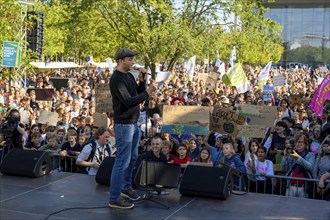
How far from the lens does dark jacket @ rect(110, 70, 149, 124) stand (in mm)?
5703

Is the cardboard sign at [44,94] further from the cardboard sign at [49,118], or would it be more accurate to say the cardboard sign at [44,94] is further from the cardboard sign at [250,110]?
the cardboard sign at [250,110]

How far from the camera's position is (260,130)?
→ 8914 millimetres

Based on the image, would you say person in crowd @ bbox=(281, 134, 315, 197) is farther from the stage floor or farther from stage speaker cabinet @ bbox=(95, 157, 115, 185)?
stage speaker cabinet @ bbox=(95, 157, 115, 185)

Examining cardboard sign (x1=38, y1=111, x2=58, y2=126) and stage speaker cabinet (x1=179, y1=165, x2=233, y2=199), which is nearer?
stage speaker cabinet (x1=179, y1=165, x2=233, y2=199)

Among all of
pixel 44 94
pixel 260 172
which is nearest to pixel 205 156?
pixel 260 172

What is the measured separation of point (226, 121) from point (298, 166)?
87.2 inches

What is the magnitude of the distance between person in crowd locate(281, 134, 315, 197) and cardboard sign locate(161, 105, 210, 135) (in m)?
1.86

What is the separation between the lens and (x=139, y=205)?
6211mm

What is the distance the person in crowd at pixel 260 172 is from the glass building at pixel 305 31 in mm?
94823

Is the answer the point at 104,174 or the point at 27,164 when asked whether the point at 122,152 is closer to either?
the point at 104,174

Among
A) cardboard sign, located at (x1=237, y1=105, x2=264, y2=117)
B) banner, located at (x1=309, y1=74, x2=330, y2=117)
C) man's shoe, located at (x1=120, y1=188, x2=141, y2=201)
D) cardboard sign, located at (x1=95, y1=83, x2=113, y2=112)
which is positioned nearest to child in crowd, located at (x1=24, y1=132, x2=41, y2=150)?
cardboard sign, located at (x1=95, y1=83, x2=113, y2=112)

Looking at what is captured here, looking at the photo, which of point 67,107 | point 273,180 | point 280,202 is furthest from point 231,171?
point 67,107

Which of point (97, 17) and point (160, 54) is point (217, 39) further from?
point (97, 17)

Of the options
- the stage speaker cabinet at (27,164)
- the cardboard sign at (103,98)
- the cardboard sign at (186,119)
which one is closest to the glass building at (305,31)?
the cardboard sign at (103,98)
